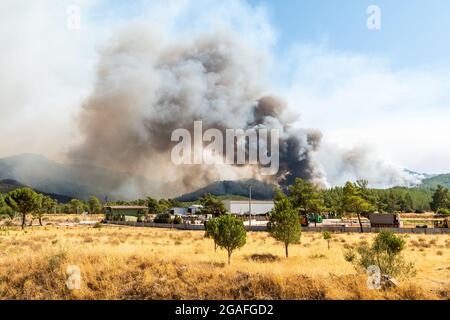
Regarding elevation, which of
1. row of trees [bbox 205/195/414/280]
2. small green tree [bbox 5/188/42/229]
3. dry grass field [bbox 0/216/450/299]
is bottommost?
dry grass field [bbox 0/216/450/299]

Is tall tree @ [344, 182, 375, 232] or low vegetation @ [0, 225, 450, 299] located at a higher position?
tall tree @ [344, 182, 375, 232]

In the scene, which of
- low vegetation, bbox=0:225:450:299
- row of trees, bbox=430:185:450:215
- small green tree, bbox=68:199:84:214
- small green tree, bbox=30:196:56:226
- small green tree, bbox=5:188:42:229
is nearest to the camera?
low vegetation, bbox=0:225:450:299

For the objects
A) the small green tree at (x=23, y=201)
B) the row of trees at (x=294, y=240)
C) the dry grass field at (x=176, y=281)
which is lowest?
the dry grass field at (x=176, y=281)

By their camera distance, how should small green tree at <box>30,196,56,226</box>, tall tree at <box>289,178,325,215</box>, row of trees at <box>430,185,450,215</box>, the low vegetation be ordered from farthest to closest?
row of trees at <box>430,185,450,215</box> → small green tree at <box>30,196,56,226</box> → tall tree at <box>289,178,325,215</box> → the low vegetation

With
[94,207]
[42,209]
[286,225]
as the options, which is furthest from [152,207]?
[286,225]

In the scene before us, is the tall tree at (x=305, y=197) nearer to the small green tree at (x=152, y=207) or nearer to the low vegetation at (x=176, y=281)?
the low vegetation at (x=176, y=281)

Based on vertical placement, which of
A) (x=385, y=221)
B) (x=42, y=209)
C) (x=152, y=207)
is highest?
(x=42, y=209)

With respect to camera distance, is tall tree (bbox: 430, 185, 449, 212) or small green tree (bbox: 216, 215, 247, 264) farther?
tall tree (bbox: 430, 185, 449, 212)

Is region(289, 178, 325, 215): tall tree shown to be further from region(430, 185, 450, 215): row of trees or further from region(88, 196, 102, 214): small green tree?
region(88, 196, 102, 214): small green tree

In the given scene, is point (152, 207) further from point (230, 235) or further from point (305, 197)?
point (230, 235)

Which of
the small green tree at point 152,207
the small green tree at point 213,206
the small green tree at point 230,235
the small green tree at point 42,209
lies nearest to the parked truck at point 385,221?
the small green tree at point 213,206

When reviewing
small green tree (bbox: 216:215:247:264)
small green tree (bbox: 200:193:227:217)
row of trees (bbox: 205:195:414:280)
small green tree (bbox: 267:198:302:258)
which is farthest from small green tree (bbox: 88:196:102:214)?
small green tree (bbox: 216:215:247:264)
